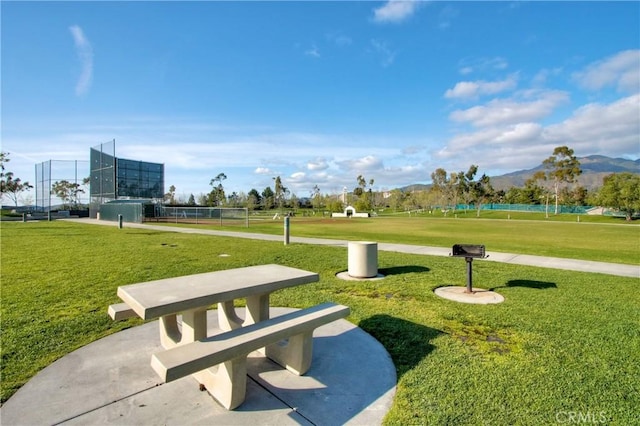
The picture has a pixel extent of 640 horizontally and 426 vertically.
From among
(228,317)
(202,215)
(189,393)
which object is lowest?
(189,393)

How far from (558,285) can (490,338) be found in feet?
11.7

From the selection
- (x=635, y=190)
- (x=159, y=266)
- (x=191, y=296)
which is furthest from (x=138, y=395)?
(x=635, y=190)

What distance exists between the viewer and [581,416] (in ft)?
7.97

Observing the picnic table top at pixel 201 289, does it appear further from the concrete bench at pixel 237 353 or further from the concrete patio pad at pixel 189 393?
the concrete patio pad at pixel 189 393

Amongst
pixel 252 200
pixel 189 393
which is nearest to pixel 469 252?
pixel 189 393

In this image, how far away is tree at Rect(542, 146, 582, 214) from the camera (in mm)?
56812

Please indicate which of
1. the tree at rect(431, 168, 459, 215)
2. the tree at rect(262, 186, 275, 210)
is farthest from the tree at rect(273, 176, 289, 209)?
the tree at rect(431, 168, 459, 215)

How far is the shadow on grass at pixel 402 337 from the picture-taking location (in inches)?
130

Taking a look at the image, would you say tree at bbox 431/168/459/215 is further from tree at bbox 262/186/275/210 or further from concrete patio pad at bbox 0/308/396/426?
concrete patio pad at bbox 0/308/396/426

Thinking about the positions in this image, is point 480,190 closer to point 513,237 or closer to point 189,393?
point 513,237

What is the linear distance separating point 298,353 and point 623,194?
184ft

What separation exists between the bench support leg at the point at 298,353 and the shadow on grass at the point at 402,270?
451 centimetres

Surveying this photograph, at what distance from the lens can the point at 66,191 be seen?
51.2m

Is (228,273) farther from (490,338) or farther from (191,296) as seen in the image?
(490,338)
